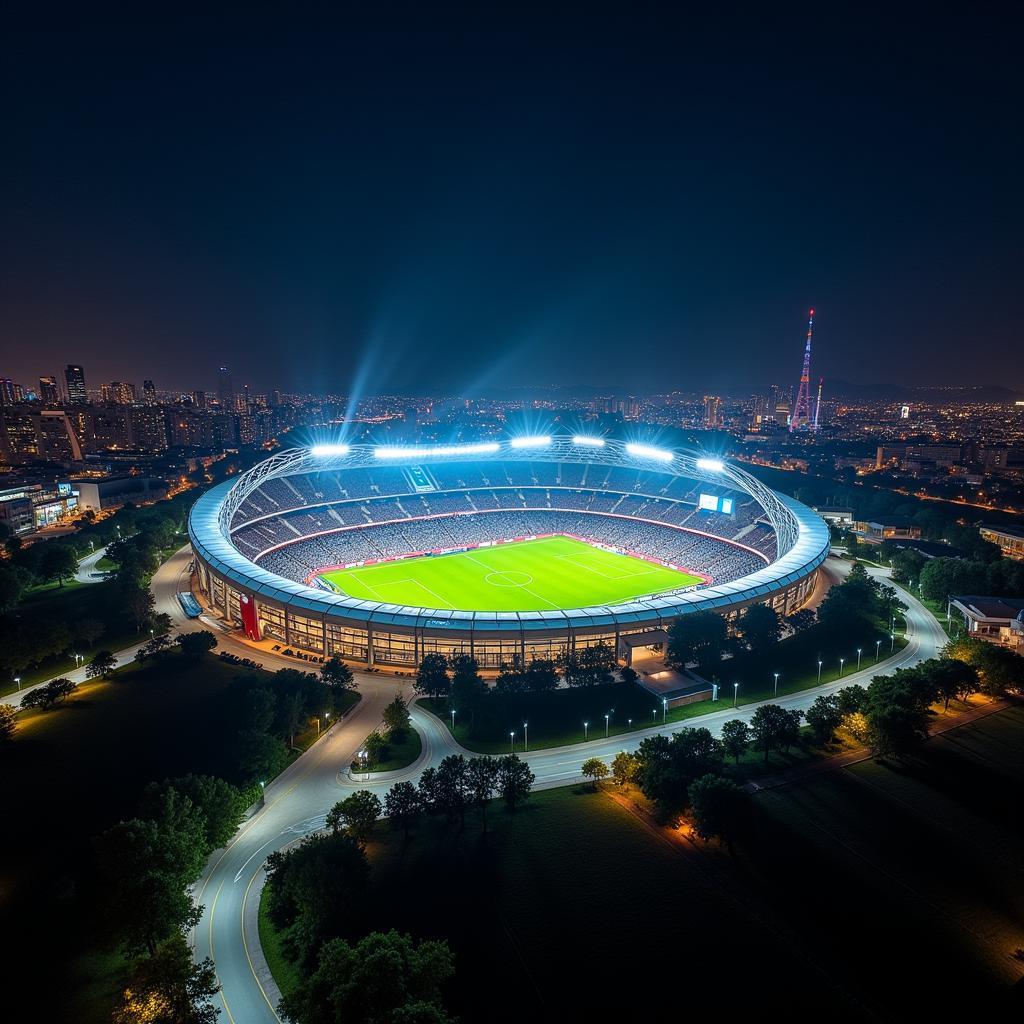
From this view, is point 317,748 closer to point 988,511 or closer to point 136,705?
point 136,705

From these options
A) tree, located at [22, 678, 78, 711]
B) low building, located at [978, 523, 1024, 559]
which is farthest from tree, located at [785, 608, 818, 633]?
tree, located at [22, 678, 78, 711]

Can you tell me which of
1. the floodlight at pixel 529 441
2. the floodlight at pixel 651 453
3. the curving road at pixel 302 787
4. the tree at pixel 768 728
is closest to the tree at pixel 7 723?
the curving road at pixel 302 787

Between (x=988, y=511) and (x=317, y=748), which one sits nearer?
(x=317, y=748)

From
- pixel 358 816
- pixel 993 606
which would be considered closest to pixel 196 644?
pixel 358 816

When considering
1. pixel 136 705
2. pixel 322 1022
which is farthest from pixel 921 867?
pixel 136 705

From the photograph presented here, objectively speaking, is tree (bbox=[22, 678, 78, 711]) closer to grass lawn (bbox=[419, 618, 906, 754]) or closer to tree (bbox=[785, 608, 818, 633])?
grass lawn (bbox=[419, 618, 906, 754])
